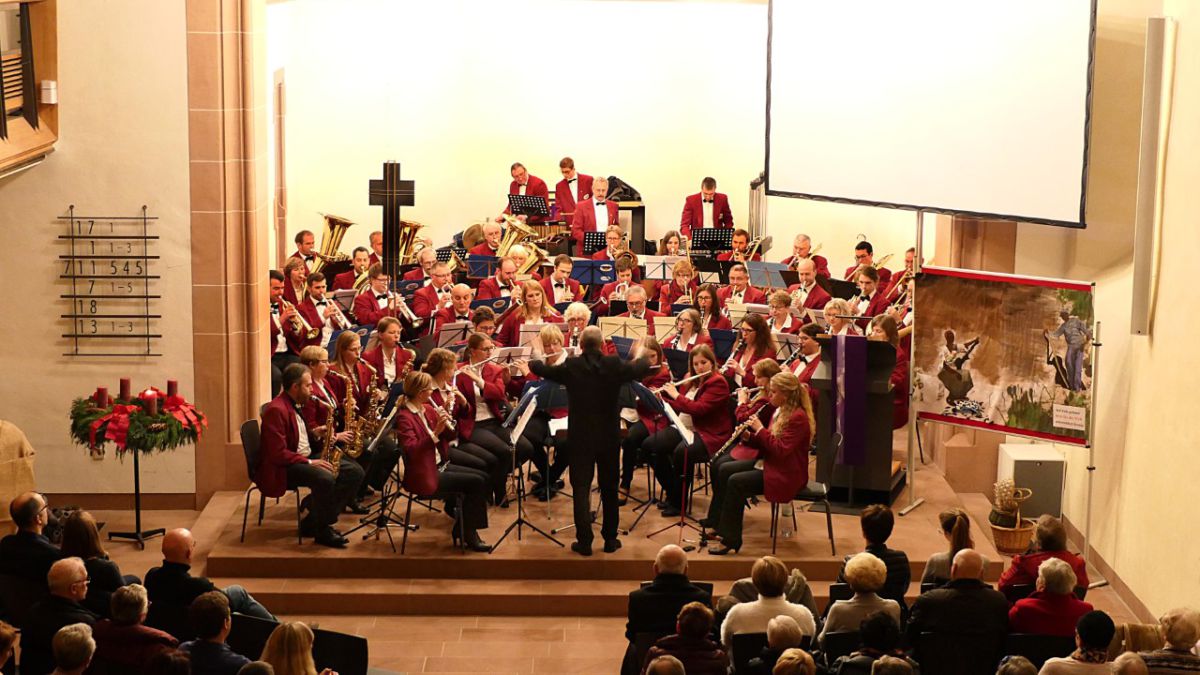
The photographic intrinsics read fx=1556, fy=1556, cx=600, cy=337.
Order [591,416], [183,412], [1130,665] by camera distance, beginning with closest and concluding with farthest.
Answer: [1130,665] < [591,416] < [183,412]

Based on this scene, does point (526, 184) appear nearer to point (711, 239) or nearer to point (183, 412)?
point (711, 239)

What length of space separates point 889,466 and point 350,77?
1085cm

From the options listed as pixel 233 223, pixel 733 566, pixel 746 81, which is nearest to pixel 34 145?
pixel 233 223

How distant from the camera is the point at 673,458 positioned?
36.9ft

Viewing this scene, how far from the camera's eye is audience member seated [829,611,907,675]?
22.4 feet

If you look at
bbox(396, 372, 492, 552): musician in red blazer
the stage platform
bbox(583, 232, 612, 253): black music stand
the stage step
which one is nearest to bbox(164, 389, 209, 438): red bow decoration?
the stage platform

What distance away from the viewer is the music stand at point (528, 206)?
18.0 metres

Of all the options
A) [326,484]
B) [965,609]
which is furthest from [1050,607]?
[326,484]

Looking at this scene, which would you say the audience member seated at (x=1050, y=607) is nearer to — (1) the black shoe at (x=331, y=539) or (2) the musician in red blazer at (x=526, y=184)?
(1) the black shoe at (x=331, y=539)

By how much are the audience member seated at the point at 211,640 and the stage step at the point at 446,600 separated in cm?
320

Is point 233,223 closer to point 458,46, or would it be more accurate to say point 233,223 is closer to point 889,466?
point 889,466

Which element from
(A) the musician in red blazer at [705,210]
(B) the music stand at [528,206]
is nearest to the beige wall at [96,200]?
(B) the music stand at [528,206]

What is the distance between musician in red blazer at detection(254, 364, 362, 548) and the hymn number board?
179 centimetres

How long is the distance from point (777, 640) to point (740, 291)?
733cm
